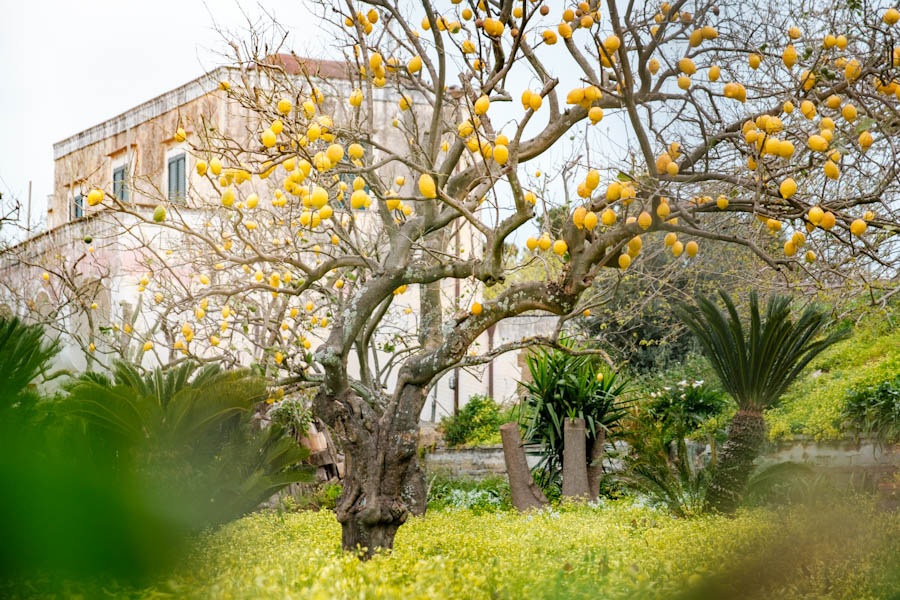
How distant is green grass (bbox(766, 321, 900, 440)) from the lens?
291 inches

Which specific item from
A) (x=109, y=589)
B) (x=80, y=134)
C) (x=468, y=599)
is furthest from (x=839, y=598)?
(x=80, y=134)

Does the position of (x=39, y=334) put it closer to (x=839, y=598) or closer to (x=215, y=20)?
(x=839, y=598)

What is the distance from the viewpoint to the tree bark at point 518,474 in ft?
25.1

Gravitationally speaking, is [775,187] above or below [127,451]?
above

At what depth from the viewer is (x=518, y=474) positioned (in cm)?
774

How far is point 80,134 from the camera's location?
1645 centimetres

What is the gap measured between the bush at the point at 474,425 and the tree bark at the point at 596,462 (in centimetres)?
204

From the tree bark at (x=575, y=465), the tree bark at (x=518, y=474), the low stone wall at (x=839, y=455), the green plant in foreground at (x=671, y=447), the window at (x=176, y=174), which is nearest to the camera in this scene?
the green plant in foreground at (x=671, y=447)

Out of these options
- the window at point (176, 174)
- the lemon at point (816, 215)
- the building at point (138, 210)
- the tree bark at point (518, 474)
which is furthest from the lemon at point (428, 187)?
the window at point (176, 174)

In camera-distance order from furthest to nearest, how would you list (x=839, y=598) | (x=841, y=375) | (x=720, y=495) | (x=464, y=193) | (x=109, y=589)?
(x=841, y=375)
(x=720, y=495)
(x=464, y=193)
(x=839, y=598)
(x=109, y=589)

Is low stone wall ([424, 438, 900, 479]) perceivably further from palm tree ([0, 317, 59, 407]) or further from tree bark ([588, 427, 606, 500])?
palm tree ([0, 317, 59, 407])

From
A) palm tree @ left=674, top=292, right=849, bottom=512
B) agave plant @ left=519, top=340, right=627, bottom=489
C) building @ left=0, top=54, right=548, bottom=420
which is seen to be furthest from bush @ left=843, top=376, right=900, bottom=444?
building @ left=0, top=54, right=548, bottom=420

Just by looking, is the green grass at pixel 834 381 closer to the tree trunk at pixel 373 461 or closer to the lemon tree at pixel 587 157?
the lemon tree at pixel 587 157

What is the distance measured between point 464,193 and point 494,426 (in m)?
6.12
